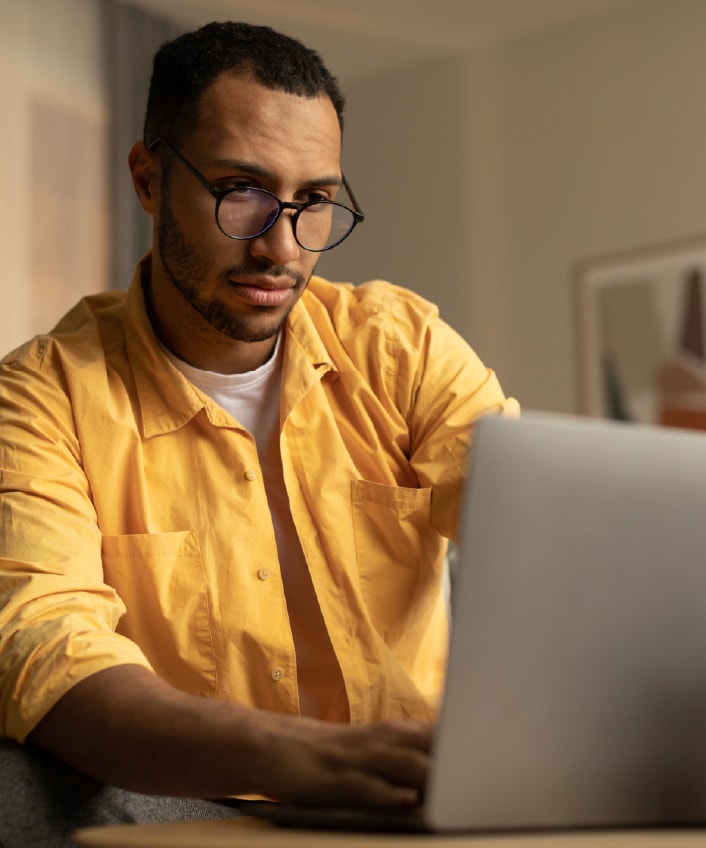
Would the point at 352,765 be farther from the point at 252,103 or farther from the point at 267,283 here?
the point at 252,103

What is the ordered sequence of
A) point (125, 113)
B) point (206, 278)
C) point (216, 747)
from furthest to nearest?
point (125, 113), point (206, 278), point (216, 747)

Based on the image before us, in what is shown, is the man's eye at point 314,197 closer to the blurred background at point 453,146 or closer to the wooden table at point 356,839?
the wooden table at point 356,839

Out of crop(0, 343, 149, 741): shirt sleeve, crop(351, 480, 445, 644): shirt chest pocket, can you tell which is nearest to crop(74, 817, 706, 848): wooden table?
crop(0, 343, 149, 741): shirt sleeve

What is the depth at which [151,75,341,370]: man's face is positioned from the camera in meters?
1.52

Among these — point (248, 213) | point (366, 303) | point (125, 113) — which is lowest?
point (366, 303)

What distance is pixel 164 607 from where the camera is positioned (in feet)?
4.75

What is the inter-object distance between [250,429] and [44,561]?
43 centimetres

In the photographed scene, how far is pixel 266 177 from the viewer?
152cm

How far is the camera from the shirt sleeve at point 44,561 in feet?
3.41

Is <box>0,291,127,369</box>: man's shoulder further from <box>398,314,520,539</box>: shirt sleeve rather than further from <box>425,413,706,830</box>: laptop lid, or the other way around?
<box>425,413,706,830</box>: laptop lid

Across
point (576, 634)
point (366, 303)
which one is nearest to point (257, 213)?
point (366, 303)

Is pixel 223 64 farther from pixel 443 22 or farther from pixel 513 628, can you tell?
pixel 443 22

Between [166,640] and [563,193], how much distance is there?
3.20 meters

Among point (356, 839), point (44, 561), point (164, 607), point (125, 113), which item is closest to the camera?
point (356, 839)
